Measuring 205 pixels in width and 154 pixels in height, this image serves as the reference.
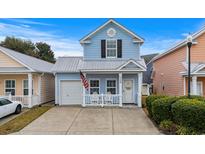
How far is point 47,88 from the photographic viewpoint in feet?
68.9

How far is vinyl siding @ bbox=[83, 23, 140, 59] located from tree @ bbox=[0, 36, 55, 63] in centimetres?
2430

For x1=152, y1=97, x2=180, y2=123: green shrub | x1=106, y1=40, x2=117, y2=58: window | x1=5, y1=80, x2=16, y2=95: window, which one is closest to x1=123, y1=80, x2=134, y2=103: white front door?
x1=106, y1=40, x2=117, y2=58: window

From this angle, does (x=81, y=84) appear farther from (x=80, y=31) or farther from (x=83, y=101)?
(x=80, y=31)

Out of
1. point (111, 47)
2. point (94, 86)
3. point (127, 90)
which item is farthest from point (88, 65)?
point (127, 90)

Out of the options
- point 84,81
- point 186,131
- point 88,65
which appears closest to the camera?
point 186,131

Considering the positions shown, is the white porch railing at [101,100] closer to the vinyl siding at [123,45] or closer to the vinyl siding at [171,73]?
the vinyl siding at [123,45]

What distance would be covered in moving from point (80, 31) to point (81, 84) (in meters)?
4.59

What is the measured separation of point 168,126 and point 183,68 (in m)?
8.61

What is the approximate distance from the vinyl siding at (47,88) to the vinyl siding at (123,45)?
15.6 ft

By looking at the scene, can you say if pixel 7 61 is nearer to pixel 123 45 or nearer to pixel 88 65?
pixel 88 65

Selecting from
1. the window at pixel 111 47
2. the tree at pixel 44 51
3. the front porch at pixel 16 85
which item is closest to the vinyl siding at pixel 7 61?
the front porch at pixel 16 85

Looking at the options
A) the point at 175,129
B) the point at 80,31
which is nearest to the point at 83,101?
the point at 80,31

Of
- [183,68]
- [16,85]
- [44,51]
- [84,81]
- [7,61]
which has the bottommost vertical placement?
[16,85]

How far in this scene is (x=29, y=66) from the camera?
55.7 feet
